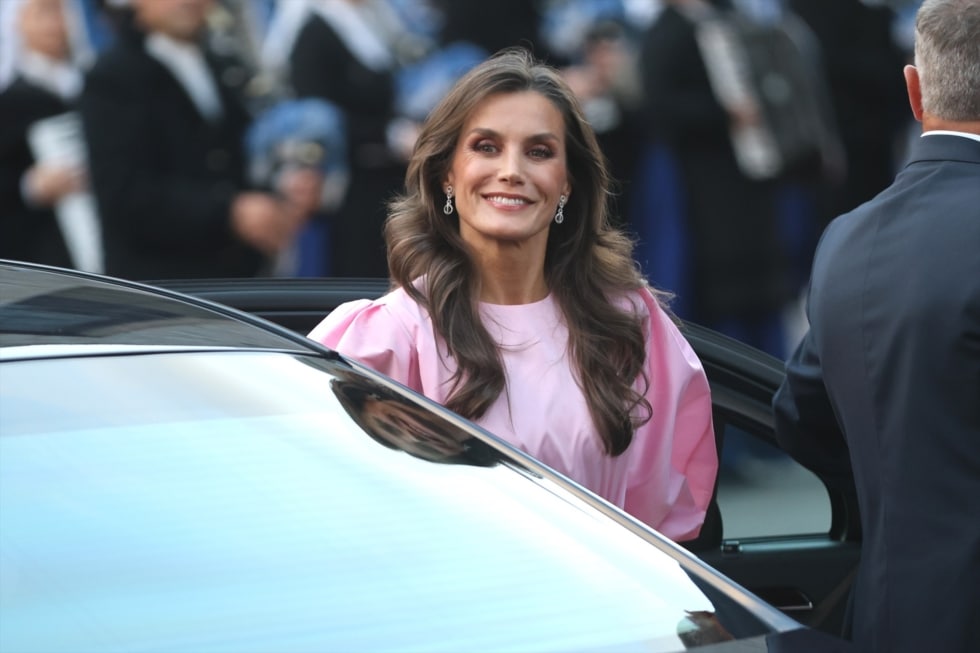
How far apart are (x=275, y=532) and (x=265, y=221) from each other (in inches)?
164

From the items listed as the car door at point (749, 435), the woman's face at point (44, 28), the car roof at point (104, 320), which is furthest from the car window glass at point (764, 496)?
the car roof at point (104, 320)

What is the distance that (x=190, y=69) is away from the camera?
5.65 m

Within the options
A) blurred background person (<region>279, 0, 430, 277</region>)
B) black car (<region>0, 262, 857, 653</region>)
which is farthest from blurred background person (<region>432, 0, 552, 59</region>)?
black car (<region>0, 262, 857, 653</region>)

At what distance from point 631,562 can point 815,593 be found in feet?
3.99

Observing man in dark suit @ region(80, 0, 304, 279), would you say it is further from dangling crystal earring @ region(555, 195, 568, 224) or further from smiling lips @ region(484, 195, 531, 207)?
smiling lips @ region(484, 195, 531, 207)

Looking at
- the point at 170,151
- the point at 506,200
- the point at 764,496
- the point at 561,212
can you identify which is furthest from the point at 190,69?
the point at 506,200

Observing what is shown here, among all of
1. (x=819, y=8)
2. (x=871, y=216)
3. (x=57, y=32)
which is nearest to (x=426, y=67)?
(x=57, y=32)

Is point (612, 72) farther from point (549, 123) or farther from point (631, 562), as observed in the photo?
point (631, 562)

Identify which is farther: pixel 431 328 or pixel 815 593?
pixel 815 593

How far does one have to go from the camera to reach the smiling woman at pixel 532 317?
2.82 metres

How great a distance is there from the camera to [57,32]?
5676 millimetres

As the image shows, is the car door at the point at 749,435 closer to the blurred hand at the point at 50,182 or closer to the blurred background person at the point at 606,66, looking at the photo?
the blurred hand at the point at 50,182

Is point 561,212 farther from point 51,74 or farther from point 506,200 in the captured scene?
point 51,74

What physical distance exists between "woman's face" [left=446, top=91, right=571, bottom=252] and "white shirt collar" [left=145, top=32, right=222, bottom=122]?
9.20 ft
